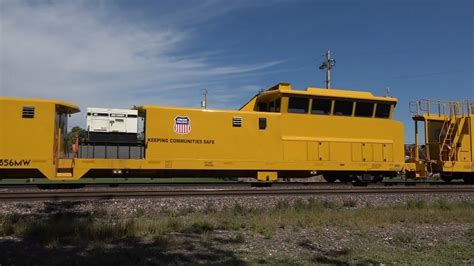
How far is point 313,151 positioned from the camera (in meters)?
17.7

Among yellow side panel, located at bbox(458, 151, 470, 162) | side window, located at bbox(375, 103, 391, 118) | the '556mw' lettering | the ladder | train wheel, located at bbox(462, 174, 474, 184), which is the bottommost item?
train wheel, located at bbox(462, 174, 474, 184)

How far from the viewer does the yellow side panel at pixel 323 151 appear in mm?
17766

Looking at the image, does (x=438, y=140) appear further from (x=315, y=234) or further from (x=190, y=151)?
(x=315, y=234)

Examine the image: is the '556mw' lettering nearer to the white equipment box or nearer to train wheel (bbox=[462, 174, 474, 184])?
the white equipment box

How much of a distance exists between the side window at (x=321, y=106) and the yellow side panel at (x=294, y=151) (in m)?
1.51

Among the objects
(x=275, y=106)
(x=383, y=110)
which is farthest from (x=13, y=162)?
(x=383, y=110)

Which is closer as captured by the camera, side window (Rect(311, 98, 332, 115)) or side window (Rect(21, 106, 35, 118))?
side window (Rect(21, 106, 35, 118))

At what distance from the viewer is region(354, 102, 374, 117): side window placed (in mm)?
18703

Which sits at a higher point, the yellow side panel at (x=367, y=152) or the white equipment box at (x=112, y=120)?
the white equipment box at (x=112, y=120)

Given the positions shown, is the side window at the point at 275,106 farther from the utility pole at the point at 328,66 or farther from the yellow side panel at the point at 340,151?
the utility pole at the point at 328,66

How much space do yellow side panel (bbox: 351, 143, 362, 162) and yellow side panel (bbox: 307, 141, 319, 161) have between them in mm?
1643

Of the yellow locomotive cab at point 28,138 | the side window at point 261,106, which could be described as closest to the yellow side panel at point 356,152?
the side window at point 261,106

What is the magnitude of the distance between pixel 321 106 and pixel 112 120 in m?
8.23

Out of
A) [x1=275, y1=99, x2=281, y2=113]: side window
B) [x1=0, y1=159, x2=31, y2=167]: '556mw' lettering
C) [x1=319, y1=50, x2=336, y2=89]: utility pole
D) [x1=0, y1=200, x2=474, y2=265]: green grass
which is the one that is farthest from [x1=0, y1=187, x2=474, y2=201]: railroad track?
[x1=319, y1=50, x2=336, y2=89]: utility pole
